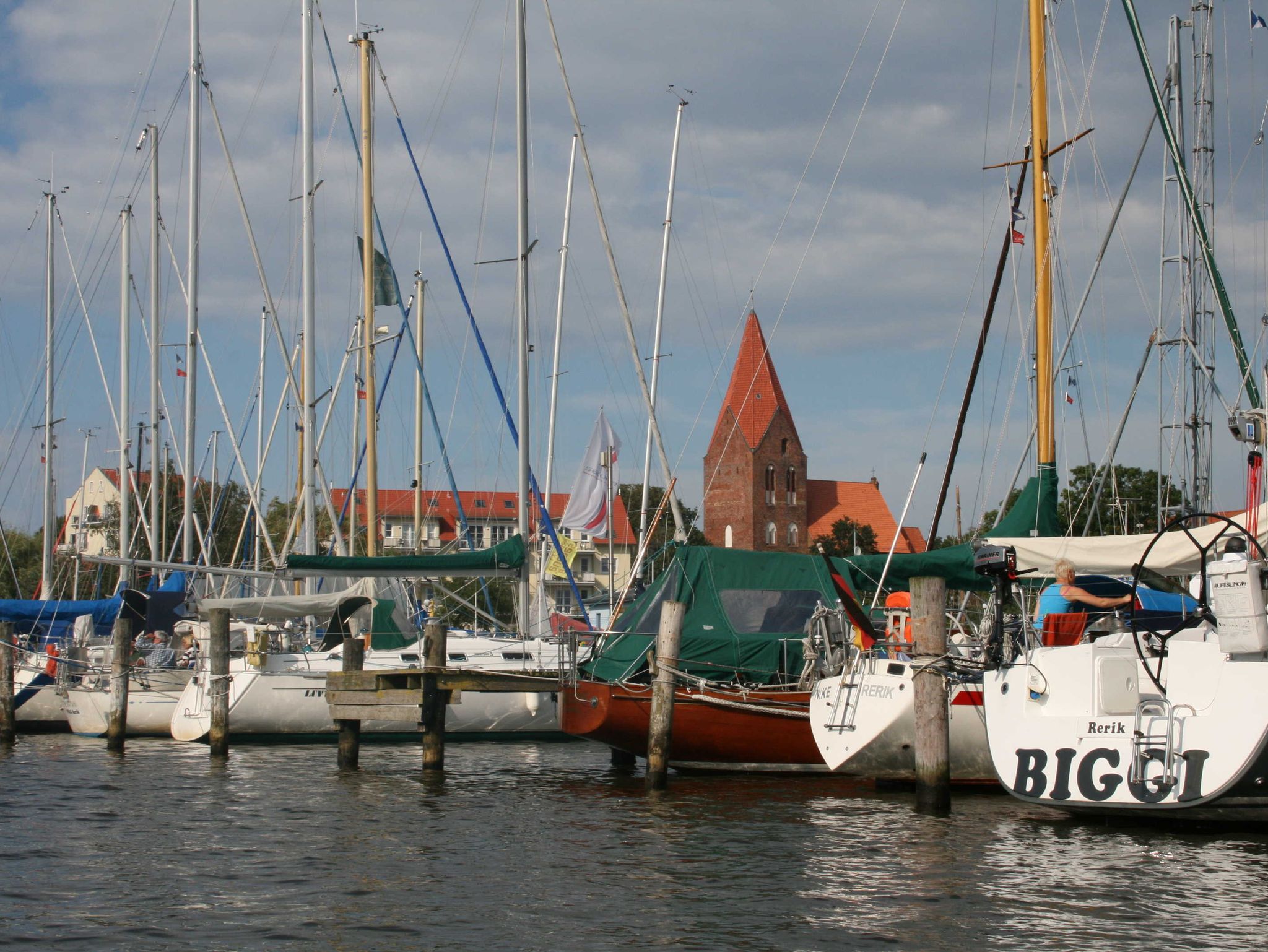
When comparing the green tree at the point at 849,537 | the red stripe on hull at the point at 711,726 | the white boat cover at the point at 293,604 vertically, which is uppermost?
the green tree at the point at 849,537

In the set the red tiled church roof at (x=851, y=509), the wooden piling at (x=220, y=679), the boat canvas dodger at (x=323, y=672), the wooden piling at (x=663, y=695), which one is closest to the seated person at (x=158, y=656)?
the boat canvas dodger at (x=323, y=672)

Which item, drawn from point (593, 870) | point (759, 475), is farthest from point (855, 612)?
point (759, 475)

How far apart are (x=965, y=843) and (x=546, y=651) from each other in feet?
46.9

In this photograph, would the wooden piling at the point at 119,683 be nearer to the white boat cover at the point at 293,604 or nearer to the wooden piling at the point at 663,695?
the white boat cover at the point at 293,604

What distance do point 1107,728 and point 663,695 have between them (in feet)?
19.1

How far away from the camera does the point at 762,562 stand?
1998 centimetres

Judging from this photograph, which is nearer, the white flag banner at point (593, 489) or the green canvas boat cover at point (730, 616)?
the green canvas boat cover at point (730, 616)

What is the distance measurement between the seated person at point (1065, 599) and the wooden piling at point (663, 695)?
439 centimetres

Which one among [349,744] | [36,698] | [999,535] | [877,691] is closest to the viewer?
[877,691]

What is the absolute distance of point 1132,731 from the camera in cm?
1292

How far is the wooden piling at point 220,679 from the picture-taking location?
70.6ft

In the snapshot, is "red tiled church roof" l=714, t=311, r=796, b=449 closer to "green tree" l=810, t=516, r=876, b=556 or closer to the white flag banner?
"green tree" l=810, t=516, r=876, b=556

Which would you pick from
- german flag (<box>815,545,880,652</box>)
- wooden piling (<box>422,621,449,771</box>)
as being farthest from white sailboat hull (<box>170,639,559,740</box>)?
german flag (<box>815,545,880,652</box>)

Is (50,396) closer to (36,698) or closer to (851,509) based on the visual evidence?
(36,698)
